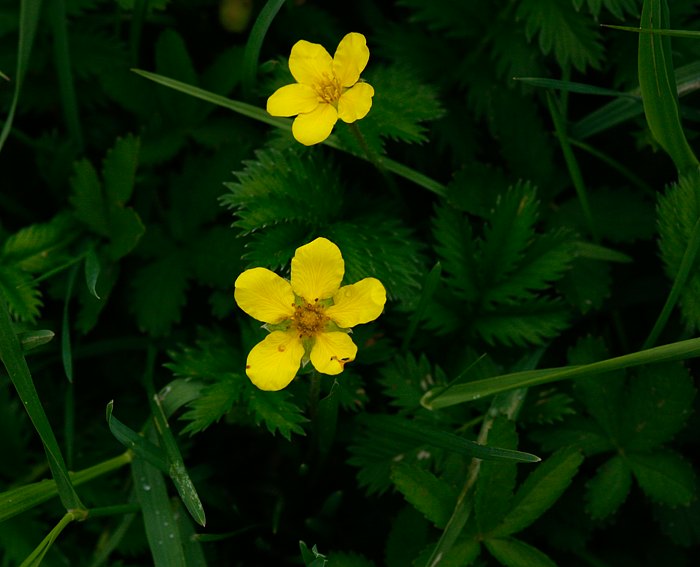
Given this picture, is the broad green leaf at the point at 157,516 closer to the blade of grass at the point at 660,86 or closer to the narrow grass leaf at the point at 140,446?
the narrow grass leaf at the point at 140,446

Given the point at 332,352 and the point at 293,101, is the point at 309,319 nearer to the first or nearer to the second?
the point at 332,352

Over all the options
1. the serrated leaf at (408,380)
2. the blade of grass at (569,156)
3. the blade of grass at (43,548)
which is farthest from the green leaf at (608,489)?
the blade of grass at (43,548)

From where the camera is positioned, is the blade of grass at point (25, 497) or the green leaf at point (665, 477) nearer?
the blade of grass at point (25, 497)

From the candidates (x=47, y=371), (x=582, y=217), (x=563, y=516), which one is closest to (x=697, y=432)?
(x=563, y=516)

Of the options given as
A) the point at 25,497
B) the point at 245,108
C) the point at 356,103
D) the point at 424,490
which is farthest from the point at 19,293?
the point at 424,490

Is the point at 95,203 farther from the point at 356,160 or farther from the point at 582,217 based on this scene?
the point at 582,217

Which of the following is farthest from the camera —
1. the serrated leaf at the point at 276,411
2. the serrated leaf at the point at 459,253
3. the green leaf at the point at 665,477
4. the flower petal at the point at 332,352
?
the serrated leaf at the point at 459,253
